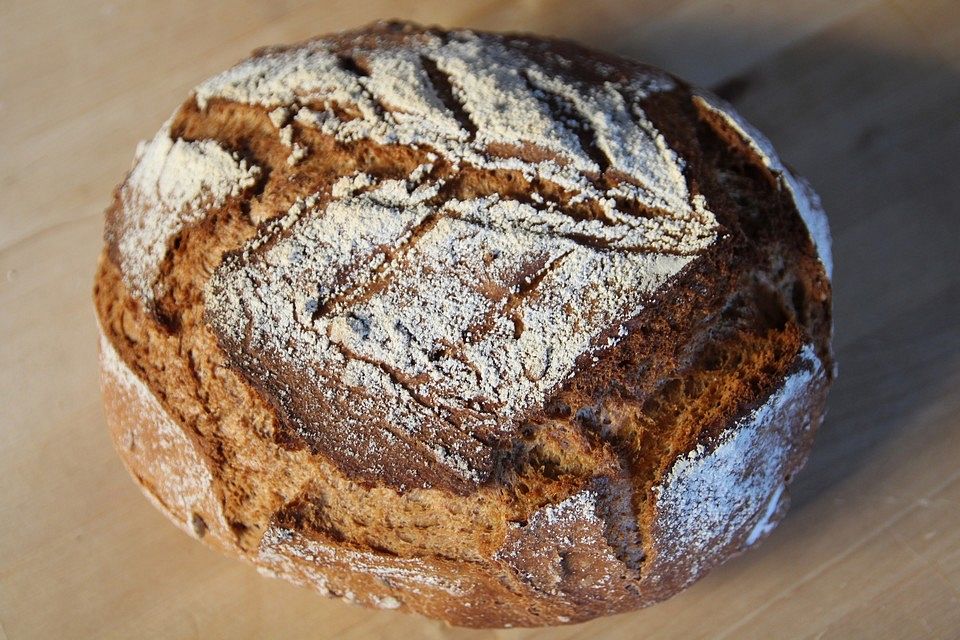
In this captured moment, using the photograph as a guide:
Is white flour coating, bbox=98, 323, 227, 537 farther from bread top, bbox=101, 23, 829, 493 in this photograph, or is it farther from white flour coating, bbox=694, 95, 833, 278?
white flour coating, bbox=694, 95, 833, 278

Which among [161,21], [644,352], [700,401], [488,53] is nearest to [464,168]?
[488,53]

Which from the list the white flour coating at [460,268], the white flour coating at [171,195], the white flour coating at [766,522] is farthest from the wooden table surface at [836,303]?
the white flour coating at [460,268]

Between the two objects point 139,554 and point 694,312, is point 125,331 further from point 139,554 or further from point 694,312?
point 694,312

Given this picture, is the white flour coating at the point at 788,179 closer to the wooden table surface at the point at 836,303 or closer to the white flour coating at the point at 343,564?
the wooden table surface at the point at 836,303

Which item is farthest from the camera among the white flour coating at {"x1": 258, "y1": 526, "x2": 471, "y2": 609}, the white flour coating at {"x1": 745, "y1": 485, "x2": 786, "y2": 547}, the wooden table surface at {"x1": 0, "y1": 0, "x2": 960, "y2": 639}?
Result: the wooden table surface at {"x1": 0, "y1": 0, "x2": 960, "y2": 639}

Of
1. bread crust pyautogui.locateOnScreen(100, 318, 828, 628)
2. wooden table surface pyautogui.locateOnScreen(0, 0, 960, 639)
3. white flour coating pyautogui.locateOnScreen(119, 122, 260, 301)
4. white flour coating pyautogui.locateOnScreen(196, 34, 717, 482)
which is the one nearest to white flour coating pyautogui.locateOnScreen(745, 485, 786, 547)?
bread crust pyautogui.locateOnScreen(100, 318, 828, 628)
